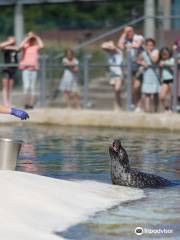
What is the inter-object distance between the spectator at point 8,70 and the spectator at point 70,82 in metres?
1.28

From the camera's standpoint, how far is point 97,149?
16812mm

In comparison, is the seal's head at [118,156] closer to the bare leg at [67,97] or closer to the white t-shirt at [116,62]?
the white t-shirt at [116,62]

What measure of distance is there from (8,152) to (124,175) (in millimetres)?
1500

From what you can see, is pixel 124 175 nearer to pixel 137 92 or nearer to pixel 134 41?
pixel 137 92

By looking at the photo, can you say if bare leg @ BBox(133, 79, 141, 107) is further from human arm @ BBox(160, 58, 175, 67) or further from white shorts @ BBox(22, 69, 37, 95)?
white shorts @ BBox(22, 69, 37, 95)

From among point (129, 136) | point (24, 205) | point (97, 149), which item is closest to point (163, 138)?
point (129, 136)

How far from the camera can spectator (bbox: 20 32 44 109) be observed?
75.0 ft

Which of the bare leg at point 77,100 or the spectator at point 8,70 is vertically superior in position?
the spectator at point 8,70

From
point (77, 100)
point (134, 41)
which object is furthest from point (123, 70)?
point (77, 100)

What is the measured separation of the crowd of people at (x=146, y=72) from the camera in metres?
21.1

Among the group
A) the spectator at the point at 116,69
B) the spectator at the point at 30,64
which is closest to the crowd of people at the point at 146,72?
the spectator at the point at 116,69

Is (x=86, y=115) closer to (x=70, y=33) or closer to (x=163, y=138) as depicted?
(x=163, y=138)

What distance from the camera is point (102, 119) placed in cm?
2145

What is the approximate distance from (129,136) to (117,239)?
1040 cm
